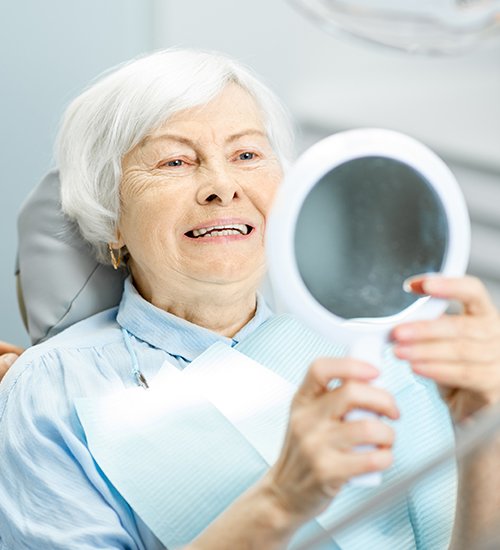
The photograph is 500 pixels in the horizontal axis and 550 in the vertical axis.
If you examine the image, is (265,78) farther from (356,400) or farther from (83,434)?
(356,400)

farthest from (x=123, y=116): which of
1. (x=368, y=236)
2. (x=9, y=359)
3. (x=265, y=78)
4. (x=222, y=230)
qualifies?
(x=265, y=78)

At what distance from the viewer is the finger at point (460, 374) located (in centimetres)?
90

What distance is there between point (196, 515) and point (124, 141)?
48 cm

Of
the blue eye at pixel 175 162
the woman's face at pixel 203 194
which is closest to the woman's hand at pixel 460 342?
the woman's face at pixel 203 194

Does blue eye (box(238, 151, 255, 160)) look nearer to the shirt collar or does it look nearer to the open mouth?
the open mouth

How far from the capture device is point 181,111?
1.41 m

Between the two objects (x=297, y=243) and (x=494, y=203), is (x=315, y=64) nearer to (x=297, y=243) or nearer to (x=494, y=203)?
(x=494, y=203)

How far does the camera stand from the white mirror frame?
0.92 metres

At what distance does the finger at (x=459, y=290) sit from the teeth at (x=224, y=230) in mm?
449

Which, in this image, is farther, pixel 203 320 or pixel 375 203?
pixel 203 320

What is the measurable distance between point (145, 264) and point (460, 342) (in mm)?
600

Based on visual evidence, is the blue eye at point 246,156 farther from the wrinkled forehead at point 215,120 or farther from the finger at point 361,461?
the finger at point 361,461

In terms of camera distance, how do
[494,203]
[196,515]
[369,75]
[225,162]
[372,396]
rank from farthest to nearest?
[369,75] < [494,203] < [225,162] < [196,515] < [372,396]

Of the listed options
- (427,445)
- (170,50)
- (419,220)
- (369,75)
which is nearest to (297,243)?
(419,220)
